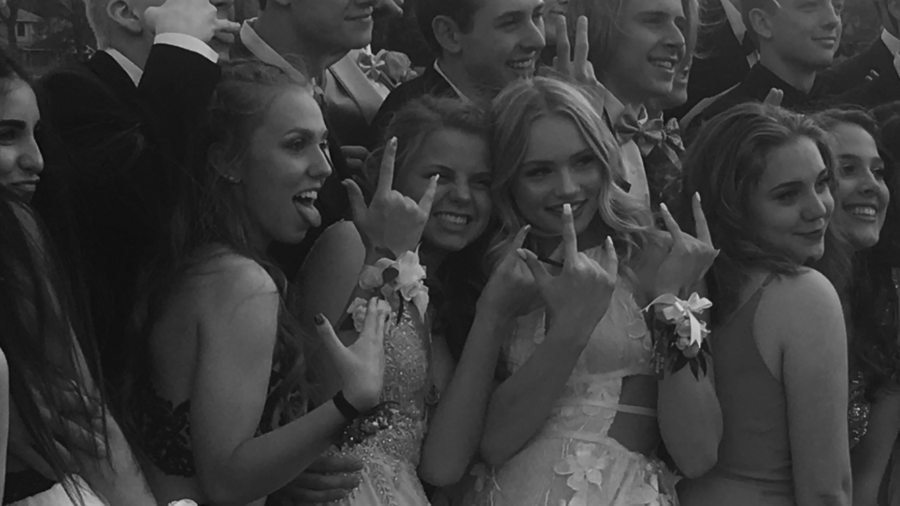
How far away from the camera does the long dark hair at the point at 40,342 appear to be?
1.82m

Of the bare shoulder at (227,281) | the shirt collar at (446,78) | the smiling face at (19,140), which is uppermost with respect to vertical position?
the smiling face at (19,140)

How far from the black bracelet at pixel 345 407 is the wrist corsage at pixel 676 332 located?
2.00 feet

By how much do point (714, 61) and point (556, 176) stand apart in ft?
3.41

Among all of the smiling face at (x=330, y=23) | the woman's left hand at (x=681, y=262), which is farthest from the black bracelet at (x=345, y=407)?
the smiling face at (x=330, y=23)

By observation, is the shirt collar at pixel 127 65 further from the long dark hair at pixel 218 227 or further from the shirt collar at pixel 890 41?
the shirt collar at pixel 890 41

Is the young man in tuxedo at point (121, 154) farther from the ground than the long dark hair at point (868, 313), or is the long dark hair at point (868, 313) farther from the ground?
the young man in tuxedo at point (121, 154)

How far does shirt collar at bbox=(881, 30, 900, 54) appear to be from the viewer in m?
3.53

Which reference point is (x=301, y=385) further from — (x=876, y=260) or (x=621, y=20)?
(x=876, y=260)

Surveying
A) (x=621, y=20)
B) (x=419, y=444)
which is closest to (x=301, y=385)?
(x=419, y=444)

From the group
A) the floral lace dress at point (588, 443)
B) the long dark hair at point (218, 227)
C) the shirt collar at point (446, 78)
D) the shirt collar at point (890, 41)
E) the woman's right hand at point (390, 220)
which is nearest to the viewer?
the long dark hair at point (218, 227)

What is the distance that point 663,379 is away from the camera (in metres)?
2.36

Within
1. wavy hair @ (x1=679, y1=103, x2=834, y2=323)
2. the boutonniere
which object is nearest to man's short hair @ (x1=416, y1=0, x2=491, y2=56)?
the boutonniere

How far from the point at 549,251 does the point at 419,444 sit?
0.44 meters

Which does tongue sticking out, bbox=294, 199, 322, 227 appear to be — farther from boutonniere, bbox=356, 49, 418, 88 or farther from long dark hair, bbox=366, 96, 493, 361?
boutonniere, bbox=356, 49, 418, 88
